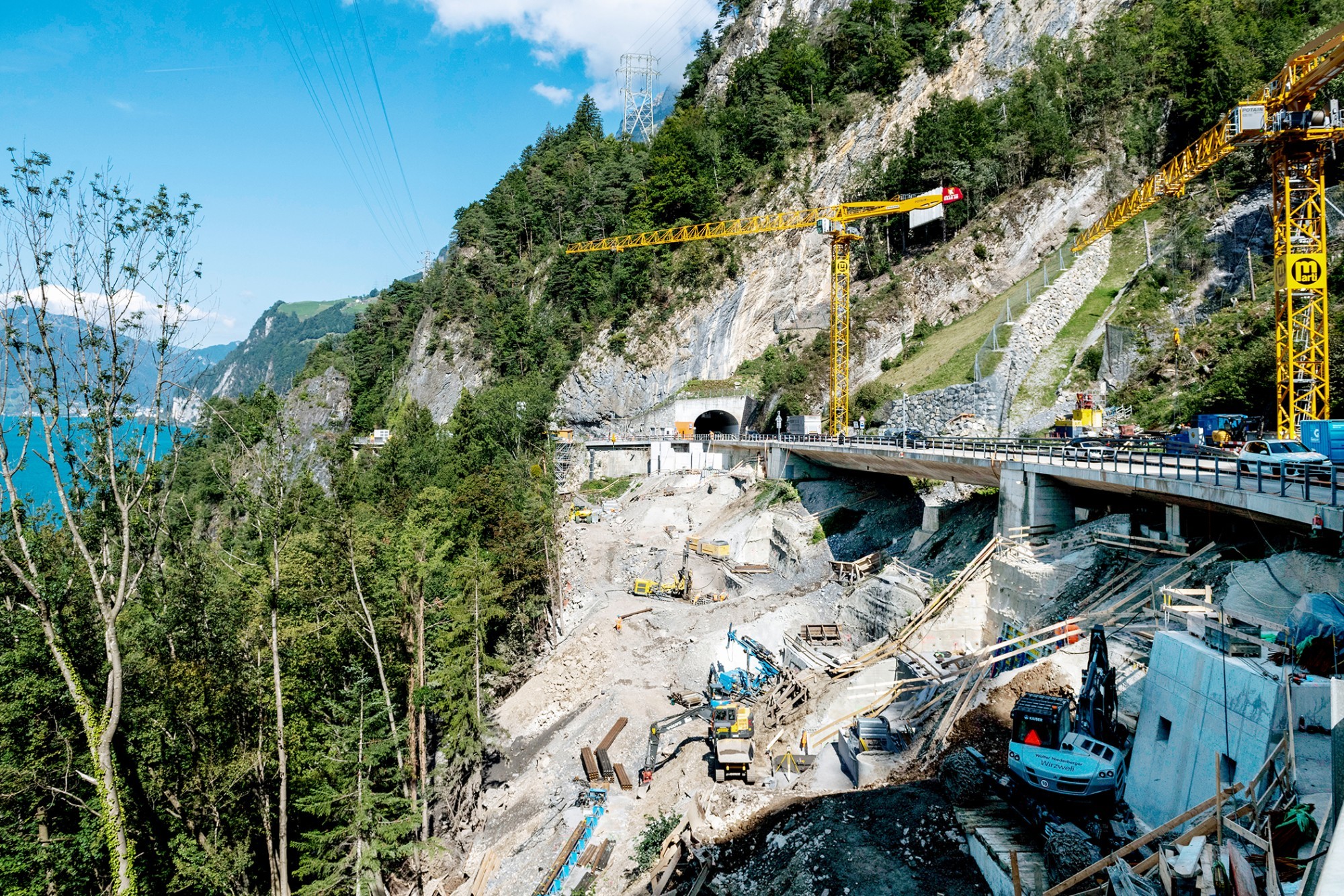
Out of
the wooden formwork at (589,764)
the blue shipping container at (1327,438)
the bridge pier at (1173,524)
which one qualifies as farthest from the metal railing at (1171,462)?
the wooden formwork at (589,764)

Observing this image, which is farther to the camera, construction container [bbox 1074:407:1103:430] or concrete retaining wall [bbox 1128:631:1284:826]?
construction container [bbox 1074:407:1103:430]

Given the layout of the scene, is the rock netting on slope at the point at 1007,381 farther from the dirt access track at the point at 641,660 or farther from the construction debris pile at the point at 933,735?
the construction debris pile at the point at 933,735

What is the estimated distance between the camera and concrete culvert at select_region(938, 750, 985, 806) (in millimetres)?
12188

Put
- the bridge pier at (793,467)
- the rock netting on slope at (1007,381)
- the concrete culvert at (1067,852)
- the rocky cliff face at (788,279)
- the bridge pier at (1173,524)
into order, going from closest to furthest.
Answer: the concrete culvert at (1067,852)
the bridge pier at (1173,524)
the rock netting on slope at (1007,381)
the bridge pier at (793,467)
the rocky cliff face at (788,279)

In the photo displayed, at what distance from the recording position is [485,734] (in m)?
24.9

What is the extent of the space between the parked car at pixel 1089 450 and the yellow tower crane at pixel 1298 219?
839 cm

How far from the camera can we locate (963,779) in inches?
498

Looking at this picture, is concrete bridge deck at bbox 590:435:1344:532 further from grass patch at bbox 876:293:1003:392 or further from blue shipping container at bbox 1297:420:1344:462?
grass patch at bbox 876:293:1003:392

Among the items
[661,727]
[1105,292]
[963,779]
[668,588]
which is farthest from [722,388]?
[963,779]

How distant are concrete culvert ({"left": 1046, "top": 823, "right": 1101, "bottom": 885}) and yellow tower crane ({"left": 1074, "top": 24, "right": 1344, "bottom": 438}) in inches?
972

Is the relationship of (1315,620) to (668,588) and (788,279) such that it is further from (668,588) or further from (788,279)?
(788,279)

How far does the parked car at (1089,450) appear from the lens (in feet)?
70.2

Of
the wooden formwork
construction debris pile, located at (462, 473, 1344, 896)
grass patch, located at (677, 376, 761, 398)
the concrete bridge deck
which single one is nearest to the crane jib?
grass patch, located at (677, 376, 761, 398)

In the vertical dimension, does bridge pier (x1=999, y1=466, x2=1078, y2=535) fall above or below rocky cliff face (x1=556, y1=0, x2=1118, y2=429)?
below
